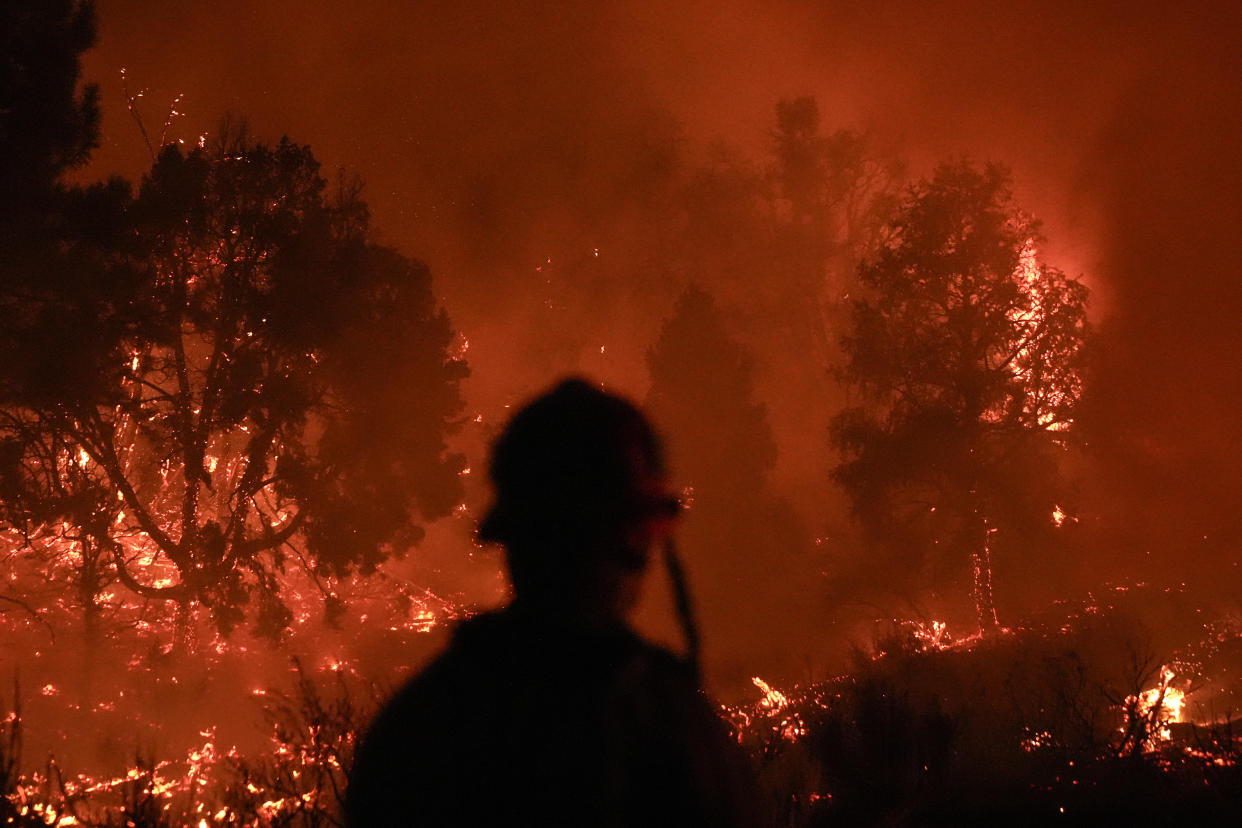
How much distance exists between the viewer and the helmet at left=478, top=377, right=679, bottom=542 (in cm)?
151

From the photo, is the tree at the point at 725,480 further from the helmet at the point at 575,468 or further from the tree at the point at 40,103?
the helmet at the point at 575,468

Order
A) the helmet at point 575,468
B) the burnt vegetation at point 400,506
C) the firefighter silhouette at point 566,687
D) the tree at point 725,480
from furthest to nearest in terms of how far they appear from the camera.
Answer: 1. the tree at point 725,480
2. the burnt vegetation at point 400,506
3. the helmet at point 575,468
4. the firefighter silhouette at point 566,687

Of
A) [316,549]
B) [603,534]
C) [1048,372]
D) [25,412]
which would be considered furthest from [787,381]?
[603,534]

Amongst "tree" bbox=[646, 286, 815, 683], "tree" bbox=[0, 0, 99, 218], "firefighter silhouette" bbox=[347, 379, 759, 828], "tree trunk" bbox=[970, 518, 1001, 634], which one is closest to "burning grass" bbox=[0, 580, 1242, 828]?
"firefighter silhouette" bbox=[347, 379, 759, 828]

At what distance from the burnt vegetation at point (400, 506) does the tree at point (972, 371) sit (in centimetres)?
9

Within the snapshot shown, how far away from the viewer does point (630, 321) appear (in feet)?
166

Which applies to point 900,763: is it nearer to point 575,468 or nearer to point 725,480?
point 575,468

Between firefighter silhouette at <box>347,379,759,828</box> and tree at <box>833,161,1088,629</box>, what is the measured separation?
72.2 feet

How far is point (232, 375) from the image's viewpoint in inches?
698

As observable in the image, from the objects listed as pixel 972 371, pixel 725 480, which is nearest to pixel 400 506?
pixel 725 480

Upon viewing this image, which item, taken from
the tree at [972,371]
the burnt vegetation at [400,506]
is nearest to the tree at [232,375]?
the burnt vegetation at [400,506]

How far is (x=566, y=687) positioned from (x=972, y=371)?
2292 centimetres

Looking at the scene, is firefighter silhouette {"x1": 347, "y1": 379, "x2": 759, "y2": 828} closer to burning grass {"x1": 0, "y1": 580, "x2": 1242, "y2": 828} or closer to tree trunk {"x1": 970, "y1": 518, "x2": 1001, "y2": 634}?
burning grass {"x1": 0, "y1": 580, "x2": 1242, "y2": 828}

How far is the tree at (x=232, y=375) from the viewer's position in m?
15.2
